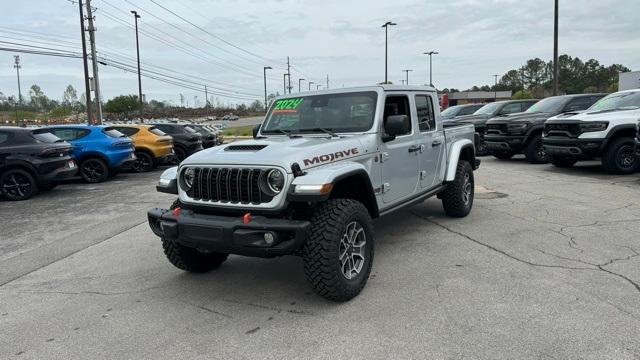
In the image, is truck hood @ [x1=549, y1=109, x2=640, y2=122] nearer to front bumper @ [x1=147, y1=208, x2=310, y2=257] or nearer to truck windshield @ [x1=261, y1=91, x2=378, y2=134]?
truck windshield @ [x1=261, y1=91, x2=378, y2=134]

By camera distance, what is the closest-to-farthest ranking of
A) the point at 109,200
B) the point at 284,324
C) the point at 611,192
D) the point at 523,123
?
the point at 284,324 → the point at 611,192 → the point at 109,200 → the point at 523,123

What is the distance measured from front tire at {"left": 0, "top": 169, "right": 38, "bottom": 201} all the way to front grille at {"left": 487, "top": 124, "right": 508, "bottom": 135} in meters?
11.8

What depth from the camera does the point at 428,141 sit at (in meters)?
6.02

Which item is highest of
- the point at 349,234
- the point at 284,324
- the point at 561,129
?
the point at 561,129

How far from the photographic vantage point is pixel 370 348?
3.31 metres

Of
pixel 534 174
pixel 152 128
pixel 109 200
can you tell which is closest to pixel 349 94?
pixel 109 200

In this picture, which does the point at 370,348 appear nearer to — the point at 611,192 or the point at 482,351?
the point at 482,351

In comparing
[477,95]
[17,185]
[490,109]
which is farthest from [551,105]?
[477,95]

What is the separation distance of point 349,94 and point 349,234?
1795 mm

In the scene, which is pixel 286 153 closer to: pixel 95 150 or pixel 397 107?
pixel 397 107

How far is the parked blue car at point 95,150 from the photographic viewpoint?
12.7 metres

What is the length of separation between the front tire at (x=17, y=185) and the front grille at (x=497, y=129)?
11.8 metres

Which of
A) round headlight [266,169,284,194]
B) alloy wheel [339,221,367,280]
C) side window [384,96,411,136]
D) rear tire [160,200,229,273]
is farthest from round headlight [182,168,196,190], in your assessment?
side window [384,96,411,136]

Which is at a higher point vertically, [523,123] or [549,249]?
[523,123]
